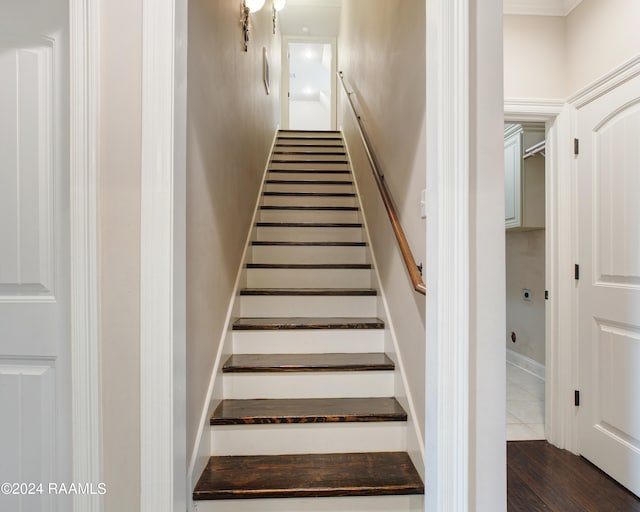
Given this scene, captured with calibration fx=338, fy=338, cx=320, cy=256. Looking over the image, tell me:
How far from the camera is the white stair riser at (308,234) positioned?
9.46 feet

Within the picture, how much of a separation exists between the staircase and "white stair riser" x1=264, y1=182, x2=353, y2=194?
0.78 meters

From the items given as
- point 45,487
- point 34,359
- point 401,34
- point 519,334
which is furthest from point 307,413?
point 519,334

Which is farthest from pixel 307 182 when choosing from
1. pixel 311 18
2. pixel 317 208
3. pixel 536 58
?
pixel 311 18

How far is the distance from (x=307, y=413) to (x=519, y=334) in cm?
303

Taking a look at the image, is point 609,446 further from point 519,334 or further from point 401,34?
point 401,34

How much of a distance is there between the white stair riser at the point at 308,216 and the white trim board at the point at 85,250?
2107mm

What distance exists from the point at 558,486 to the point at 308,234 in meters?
2.22

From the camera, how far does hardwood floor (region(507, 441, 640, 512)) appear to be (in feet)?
5.22

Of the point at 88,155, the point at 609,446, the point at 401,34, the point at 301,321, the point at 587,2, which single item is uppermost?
the point at 587,2

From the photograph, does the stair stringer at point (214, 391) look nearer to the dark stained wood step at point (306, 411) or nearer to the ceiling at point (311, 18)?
the dark stained wood step at point (306, 411)

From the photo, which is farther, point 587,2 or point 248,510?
point 587,2

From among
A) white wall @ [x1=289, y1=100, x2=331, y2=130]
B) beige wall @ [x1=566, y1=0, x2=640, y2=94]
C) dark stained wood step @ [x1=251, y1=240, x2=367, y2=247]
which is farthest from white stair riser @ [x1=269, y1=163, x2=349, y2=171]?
white wall @ [x1=289, y1=100, x2=331, y2=130]

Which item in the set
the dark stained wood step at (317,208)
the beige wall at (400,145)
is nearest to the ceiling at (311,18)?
the beige wall at (400,145)

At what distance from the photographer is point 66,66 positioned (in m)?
1.07
